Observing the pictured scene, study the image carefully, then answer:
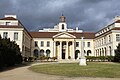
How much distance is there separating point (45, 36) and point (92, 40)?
16.6m

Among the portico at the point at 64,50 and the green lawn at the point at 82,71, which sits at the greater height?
the portico at the point at 64,50

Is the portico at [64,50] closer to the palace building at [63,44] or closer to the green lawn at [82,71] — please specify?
the palace building at [63,44]

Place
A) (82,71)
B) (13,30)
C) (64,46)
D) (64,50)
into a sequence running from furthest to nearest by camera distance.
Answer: (64,50) → (64,46) → (13,30) → (82,71)

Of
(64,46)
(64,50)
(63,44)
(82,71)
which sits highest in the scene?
(63,44)

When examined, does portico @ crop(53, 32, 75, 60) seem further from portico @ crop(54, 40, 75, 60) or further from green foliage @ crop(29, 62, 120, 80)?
green foliage @ crop(29, 62, 120, 80)

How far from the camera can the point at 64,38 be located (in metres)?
84.1

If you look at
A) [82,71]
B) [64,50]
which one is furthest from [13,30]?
[82,71]

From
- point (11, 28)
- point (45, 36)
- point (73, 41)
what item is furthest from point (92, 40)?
point (11, 28)

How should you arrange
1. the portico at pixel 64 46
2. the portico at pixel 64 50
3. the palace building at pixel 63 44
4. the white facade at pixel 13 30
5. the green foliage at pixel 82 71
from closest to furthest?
the green foliage at pixel 82 71 < the white facade at pixel 13 30 < the palace building at pixel 63 44 < the portico at pixel 64 46 < the portico at pixel 64 50

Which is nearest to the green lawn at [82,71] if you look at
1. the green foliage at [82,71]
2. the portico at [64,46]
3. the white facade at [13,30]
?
the green foliage at [82,71]

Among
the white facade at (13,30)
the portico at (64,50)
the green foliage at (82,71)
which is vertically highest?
the white facade at (13,30)

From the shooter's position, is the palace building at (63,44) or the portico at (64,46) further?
the portico at (64,46)

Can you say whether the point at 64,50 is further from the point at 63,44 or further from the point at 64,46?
the point at 63,44

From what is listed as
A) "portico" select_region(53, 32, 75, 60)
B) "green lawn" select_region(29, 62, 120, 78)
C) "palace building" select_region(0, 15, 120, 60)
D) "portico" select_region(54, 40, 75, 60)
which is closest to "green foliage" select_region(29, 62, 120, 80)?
"green lawn" select_region(29, 62, 120, 78)
